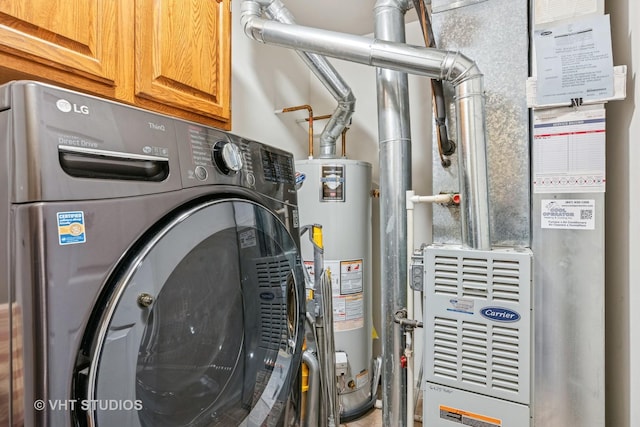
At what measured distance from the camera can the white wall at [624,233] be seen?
36.5 inches

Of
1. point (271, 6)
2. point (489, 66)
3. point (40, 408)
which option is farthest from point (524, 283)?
point (271, 6)

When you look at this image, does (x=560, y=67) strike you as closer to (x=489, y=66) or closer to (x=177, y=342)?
(x=489, y=66)

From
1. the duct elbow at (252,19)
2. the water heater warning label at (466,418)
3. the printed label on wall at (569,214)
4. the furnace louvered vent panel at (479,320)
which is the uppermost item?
the duct elbow at (252,19)

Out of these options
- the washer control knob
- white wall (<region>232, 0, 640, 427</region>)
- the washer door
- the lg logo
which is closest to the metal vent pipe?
white wall (<region>232, 0, 640, 427</region>)

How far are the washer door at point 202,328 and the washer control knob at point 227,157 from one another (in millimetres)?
79

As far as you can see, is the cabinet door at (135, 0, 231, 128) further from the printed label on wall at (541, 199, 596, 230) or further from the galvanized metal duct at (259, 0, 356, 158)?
the printed label on wall at (541, 199, 596, 230)

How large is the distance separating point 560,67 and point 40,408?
145 cm

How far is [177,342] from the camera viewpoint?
679 mm

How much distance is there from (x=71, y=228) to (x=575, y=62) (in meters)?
1.34

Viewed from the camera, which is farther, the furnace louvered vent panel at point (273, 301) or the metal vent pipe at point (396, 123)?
the metal vent pipe at point (396, 123)

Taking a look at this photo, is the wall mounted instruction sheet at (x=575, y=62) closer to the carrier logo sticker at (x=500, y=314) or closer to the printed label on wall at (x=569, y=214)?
the printed label on wall at (x=569, y=214)

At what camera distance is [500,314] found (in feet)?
3.44

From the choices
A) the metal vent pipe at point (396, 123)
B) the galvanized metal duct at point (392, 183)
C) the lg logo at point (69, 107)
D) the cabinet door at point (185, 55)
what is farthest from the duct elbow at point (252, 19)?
the lg logo at point (69, 107)

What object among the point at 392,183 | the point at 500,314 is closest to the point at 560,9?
the point at 392,183
